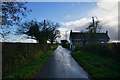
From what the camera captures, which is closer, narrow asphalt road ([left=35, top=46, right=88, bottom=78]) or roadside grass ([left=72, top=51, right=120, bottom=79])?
roadside grass ([left=72, top=51, right=120, bottom=79])

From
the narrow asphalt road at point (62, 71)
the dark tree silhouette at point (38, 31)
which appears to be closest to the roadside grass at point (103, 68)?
the narrow asphalt road at point (62, 71)

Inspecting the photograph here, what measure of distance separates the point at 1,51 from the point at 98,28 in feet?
73.3

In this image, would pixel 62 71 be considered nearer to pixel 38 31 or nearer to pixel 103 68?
pixel 103 68

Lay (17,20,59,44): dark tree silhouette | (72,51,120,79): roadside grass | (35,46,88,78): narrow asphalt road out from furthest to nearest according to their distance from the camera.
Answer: (17,20,59,44): dark tree silhouette
(35,46,88,78): narrow asphalt road
(72,51,120,79): roadside grass

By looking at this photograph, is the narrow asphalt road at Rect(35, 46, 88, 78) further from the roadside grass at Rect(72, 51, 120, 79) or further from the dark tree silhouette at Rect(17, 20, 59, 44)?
the dark tree silhouette at Rect(17, 20, 59, 44)

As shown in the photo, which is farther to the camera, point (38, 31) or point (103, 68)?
point (38, 31)

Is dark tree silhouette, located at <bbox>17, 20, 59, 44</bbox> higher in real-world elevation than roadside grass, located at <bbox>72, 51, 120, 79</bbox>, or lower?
higher

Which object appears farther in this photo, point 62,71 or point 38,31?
point 38,31

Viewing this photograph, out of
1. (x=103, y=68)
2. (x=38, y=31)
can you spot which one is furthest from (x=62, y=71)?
(x=38, y=31)

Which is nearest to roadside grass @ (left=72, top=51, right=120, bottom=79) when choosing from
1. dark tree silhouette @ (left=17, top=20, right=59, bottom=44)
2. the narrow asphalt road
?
the narrow asphalt road

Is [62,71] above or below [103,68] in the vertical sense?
below

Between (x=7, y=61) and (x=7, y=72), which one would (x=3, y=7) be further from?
(x=7, y=72)

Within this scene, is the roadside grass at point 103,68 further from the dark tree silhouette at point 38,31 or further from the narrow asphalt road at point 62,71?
the dark tree silhouette at point 38,31

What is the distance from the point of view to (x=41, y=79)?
4.07m
